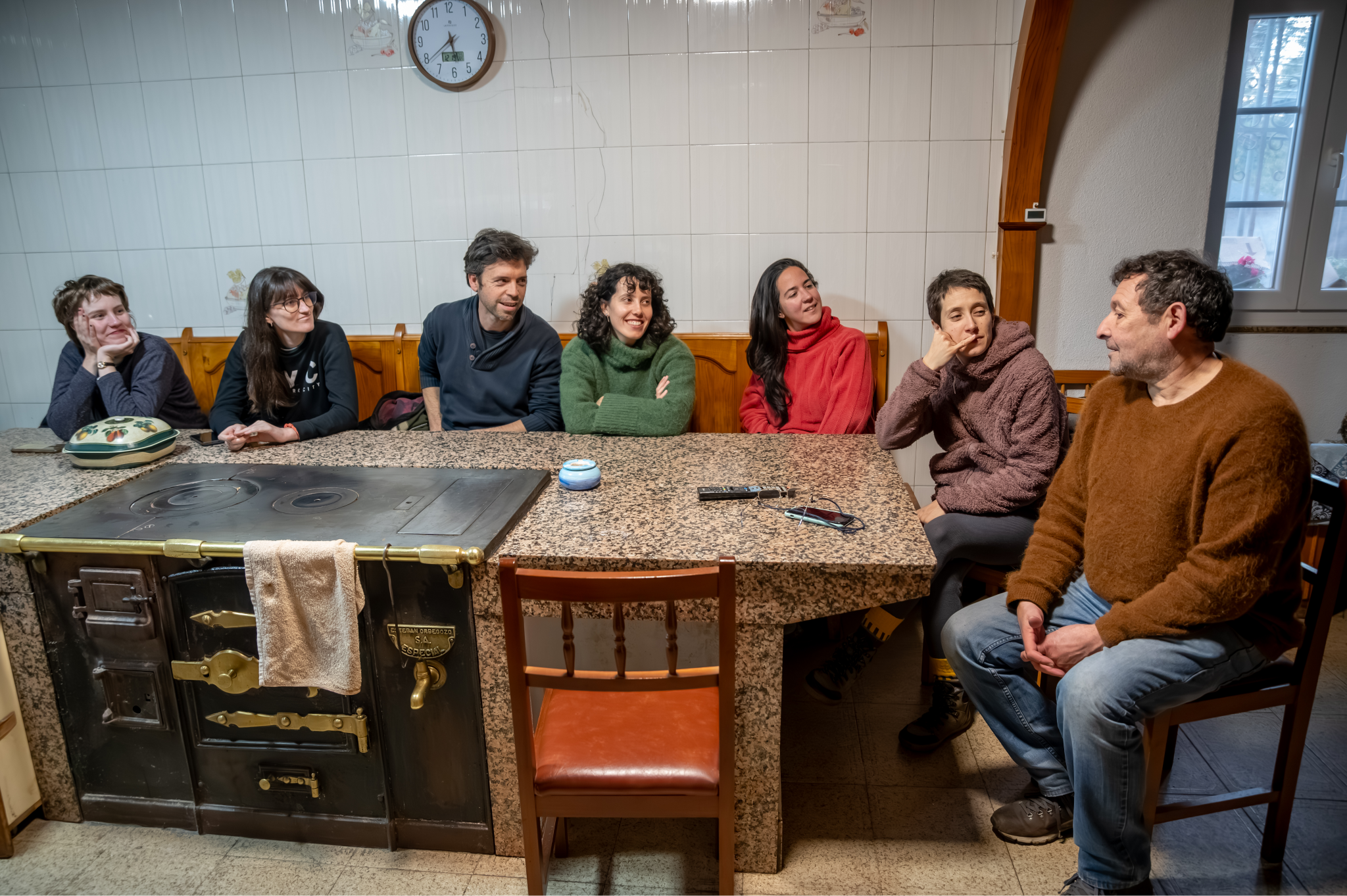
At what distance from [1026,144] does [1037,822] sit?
2.30 meters

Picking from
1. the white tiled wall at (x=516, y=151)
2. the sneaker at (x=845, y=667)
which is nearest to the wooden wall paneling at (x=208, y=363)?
the white tiled wall at (x=516, y=151)

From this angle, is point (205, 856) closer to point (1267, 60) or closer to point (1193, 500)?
point (1193, 500)

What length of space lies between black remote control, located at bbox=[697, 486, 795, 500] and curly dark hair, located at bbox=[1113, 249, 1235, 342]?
2.53 ft

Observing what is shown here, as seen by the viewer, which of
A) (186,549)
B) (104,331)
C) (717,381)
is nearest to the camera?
(186,549)

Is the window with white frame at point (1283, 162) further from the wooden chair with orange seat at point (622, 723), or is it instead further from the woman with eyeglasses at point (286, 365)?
the woman with eyeglasses at point (286, 365)

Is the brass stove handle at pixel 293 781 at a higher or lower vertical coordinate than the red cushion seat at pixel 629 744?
lower

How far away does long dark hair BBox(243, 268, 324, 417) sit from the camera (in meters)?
2.58

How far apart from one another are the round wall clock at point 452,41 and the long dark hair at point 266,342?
1.14 m

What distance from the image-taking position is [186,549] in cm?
154

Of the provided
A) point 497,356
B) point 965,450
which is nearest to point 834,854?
point 965,450

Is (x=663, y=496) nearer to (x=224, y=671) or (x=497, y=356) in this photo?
(x=224, y=671)

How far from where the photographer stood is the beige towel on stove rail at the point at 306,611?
1520 mm

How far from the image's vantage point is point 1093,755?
147 cm

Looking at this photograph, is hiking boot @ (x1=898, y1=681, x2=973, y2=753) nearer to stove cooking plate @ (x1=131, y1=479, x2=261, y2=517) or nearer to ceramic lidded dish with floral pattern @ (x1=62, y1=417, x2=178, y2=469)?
stove cooking plate @ (x1=131, y1=479, x2=261, y2=517)
